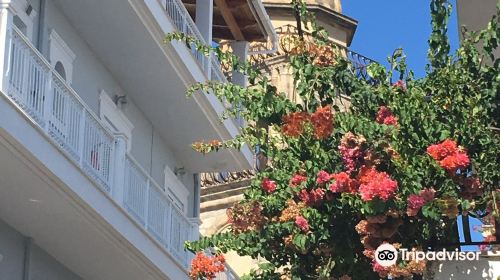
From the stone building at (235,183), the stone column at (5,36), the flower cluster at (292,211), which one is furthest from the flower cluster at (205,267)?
the stone building at (235,183)

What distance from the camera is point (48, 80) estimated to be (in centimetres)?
1234

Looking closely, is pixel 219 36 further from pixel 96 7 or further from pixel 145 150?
pixel 96 7

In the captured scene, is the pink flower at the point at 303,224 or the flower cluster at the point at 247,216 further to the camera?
the flower cluster at the point at 247,216

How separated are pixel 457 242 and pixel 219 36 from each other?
14647 millimetres

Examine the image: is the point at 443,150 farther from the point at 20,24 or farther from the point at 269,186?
the point at 20,24

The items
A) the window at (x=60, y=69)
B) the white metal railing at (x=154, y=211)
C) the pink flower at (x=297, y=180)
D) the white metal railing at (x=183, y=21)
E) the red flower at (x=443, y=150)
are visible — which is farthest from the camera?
the white metal railing at (x=183, y=21)

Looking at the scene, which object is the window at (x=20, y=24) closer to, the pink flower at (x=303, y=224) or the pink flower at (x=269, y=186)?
the pink flower at (x=269, y=186)

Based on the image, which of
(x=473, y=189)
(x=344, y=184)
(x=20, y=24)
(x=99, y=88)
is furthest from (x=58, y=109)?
(x=473, y=189)

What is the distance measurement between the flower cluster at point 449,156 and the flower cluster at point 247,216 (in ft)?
5.36

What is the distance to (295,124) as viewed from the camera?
30.1 feet

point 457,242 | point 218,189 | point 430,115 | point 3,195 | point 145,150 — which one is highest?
point 218,189

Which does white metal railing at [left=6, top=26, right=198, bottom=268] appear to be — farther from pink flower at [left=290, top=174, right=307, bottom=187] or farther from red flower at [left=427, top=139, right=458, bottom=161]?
red flower at [left=427, top=139, right=458, bottom=161]

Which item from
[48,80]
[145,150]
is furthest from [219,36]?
[48,80]

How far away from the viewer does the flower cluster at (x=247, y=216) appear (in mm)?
9523
